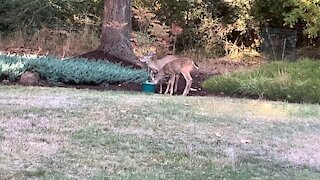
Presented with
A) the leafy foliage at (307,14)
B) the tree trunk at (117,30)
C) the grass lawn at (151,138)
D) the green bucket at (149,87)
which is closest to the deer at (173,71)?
the green bucket at (149,87)

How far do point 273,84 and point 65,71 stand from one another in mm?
3400

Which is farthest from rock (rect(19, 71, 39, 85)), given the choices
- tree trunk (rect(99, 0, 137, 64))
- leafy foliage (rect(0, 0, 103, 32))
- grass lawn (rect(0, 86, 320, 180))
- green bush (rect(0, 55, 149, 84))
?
leafy foliage (rect(0, 0, 103, 32))

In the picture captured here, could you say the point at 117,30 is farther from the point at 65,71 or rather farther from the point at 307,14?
the point at 307,14

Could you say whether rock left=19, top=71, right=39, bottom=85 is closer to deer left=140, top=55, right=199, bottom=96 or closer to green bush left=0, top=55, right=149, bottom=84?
green bush left=0, top=55, right=149, bottom=84

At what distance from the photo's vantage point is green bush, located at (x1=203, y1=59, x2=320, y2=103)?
9.28 meters

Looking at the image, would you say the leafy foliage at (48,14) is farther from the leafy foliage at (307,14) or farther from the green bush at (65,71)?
the green bush at (65,71)

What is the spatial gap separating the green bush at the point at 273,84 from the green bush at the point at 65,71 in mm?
1369

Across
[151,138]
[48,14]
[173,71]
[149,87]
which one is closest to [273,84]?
[173,71]

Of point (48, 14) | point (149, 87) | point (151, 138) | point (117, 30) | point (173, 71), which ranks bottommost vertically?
point (151, 138)

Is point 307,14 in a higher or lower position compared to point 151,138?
higher

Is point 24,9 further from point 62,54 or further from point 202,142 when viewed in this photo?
point 202,142

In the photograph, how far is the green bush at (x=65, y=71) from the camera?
31.6 feet

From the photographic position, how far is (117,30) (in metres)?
12.0

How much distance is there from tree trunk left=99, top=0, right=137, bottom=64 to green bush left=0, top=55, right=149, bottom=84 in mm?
1890
